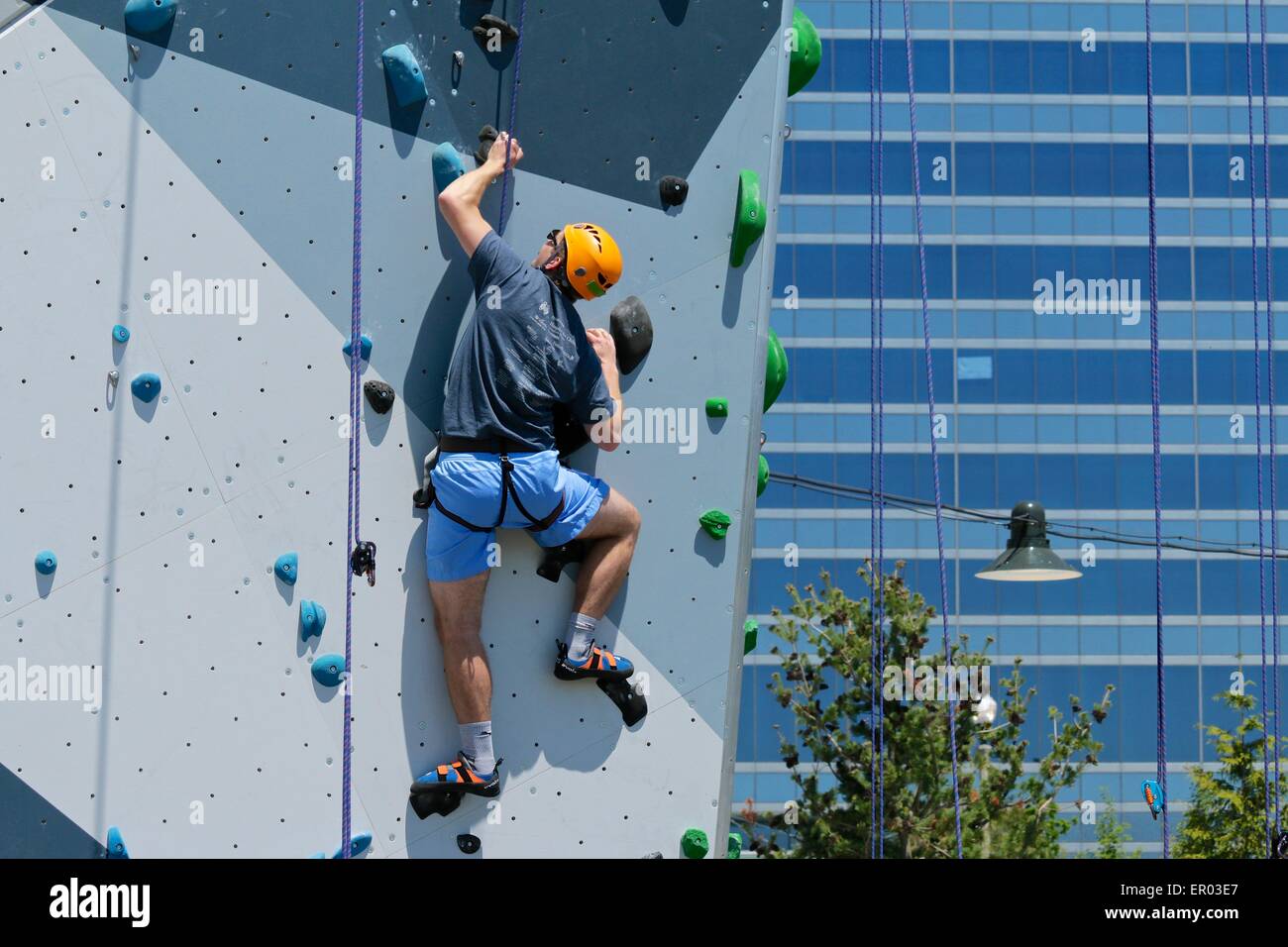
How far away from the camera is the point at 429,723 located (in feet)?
21.5

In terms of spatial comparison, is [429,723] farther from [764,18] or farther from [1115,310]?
[1115,310]

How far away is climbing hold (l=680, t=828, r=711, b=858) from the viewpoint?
6562 millimetres

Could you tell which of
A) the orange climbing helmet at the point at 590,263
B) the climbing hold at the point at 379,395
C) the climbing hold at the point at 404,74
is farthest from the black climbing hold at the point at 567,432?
the climbing hold at the point at 404,74

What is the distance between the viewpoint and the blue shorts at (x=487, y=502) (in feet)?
20.7

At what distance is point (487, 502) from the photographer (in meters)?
6.33

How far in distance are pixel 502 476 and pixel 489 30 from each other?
1772mm

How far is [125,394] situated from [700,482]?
7.29 feet

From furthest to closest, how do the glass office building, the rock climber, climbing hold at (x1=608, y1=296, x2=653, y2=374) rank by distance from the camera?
1. the glass office building
2. climbing hold at (x1=608, y1=296, x2=653, y2=374)
3. the rock climber

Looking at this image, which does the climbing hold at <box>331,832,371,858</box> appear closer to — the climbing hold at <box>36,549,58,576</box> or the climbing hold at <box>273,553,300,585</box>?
the climbing hold at <box>273,553,300,585</box>

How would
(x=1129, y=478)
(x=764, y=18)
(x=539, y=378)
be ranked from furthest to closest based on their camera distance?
(x=1129, y=478)
(x=764, y=18)
(x=539, y=378)

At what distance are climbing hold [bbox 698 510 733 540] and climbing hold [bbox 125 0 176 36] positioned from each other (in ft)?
9.23

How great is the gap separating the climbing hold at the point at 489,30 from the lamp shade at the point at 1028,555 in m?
7.35

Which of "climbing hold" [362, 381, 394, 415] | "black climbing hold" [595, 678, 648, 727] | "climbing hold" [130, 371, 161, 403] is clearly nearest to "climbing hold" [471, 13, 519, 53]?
"climbing hold" [362, 381, 394, 415]
